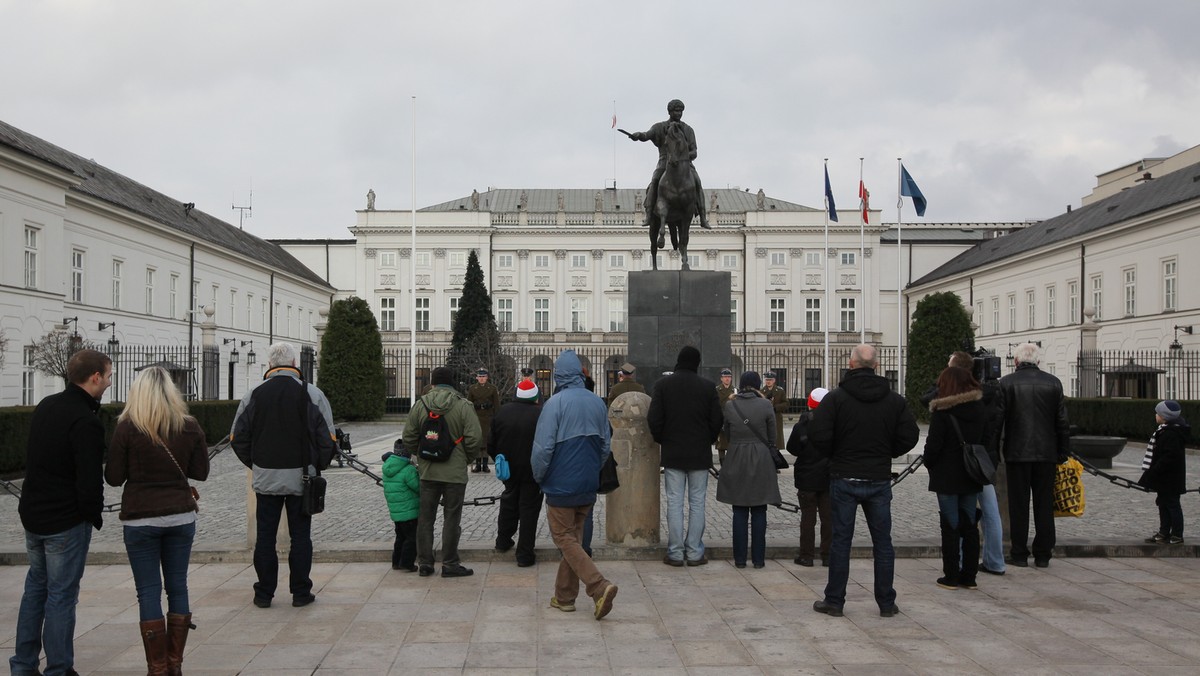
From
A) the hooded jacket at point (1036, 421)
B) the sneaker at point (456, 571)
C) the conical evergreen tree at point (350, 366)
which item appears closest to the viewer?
the sneaker at point (456, 571)

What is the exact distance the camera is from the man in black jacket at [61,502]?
492cm

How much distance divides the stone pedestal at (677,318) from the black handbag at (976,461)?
724 cm

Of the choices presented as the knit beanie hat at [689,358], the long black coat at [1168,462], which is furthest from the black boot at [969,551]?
the long black coat at [1168,462]

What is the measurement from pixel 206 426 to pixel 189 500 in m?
20.3

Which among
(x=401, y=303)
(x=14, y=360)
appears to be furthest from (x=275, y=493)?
(x=401, y=303)

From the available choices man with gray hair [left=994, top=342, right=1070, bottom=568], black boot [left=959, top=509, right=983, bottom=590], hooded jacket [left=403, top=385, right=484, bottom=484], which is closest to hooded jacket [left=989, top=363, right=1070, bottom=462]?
man with gray hair [left=994, top=342, right=1070, bottom=568]

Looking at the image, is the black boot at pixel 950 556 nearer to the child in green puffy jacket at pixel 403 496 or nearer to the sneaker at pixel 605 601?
the sneaker at pixel 605 601

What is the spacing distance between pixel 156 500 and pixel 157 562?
37 cm

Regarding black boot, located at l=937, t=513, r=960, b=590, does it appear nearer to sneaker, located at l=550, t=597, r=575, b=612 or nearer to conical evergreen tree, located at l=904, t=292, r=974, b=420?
sneaker, located at l=550, t=597, r=575, b=612

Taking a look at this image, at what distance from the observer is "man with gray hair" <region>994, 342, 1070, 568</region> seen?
325 inches

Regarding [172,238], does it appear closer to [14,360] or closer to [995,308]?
[14,360]

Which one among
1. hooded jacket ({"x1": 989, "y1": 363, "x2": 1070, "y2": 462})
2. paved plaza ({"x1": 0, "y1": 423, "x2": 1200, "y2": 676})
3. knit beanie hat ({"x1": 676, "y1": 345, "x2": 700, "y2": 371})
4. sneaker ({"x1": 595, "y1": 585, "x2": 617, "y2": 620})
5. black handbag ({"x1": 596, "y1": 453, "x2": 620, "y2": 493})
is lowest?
paved plaza ({"x1": 0, "y1": 423, "x2": 1200, "y2": 676})

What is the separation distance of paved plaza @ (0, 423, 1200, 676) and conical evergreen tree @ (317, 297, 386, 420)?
85.1 ft

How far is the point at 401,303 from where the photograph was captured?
7056cm
